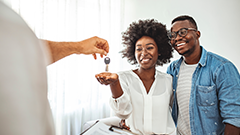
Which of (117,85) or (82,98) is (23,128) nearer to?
(117,85)

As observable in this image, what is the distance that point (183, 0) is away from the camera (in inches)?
73.7

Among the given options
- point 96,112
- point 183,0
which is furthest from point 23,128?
point 183,0

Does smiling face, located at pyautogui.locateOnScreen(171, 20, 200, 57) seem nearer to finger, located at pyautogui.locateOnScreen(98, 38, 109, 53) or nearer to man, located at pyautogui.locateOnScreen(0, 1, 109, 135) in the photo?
finger, located at pyautogui.locateOnScreen(98, 38, 109, 53)

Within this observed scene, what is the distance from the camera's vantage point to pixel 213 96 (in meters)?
0.92

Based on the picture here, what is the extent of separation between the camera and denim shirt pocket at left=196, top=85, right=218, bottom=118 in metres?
0.92

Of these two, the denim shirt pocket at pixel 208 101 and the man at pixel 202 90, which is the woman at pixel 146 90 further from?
the denim shirt pocket at pixel 208 101

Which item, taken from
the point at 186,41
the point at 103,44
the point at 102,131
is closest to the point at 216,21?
the point at 186,41

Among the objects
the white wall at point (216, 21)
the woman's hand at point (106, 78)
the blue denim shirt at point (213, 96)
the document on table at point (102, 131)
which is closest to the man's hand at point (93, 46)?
the woman's hand at point (106, 78)

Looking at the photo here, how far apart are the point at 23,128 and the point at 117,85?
787 mm

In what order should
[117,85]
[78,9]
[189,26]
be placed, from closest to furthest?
1. [117,85]
2. [189,26]
3. [78,9]

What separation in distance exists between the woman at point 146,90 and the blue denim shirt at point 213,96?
17cm

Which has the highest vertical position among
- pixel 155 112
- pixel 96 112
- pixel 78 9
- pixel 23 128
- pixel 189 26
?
pixel 78 9

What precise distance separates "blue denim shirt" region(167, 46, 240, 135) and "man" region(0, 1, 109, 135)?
1048 millimetres

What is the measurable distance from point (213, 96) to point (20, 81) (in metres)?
1.08
